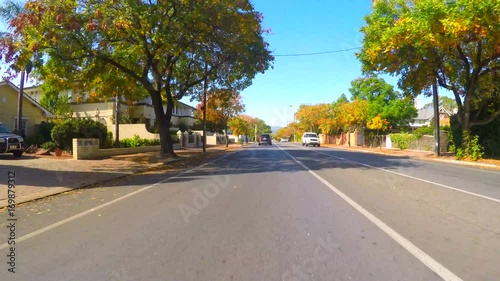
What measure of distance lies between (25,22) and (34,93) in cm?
3299

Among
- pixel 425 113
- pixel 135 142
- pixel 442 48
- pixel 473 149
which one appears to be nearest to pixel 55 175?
pixel 135 142

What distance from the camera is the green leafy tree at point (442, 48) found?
666 inches

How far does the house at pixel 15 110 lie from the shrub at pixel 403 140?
112 feet

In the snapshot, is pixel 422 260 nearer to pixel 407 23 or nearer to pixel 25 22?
pixel 25 22

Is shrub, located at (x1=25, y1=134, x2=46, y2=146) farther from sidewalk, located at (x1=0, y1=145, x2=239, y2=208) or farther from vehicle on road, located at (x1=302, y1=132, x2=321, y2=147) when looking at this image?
vehicle on road, located at (x1=302, y1=132, x2=321, y2=147)

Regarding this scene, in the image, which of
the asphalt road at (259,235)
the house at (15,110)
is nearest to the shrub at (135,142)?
the house at (15,110)

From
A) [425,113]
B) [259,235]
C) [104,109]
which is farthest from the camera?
[425,113]

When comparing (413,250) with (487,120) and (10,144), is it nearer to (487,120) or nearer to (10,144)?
(10,144)

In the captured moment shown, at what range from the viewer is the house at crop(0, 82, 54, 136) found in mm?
27969

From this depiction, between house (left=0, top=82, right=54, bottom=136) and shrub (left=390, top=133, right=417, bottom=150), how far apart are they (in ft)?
112

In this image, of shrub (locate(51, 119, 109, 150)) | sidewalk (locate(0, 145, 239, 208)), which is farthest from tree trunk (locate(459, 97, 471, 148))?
shrub (locate(51, 119, 109, 150))

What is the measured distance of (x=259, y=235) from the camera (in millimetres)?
5863

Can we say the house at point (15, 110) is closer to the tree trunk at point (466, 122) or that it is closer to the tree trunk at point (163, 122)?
the tree trunk at point (163, 122)

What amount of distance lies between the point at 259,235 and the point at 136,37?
1309 centimetres
